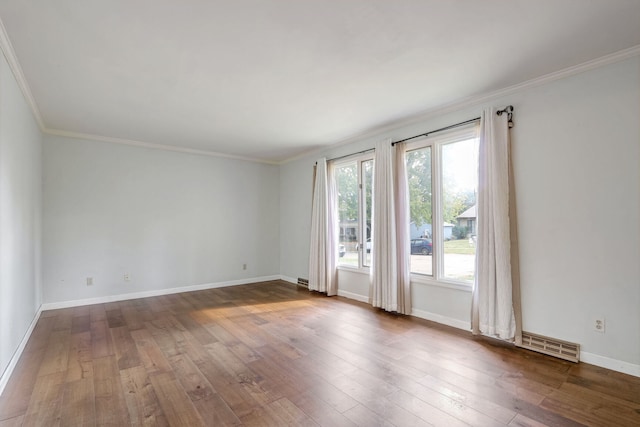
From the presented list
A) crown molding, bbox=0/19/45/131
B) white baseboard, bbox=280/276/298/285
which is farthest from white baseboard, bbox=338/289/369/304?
crown molding, bbox=0/19/45/131

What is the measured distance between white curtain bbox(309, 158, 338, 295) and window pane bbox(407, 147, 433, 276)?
161 centimetres

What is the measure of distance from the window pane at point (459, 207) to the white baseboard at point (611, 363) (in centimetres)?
116

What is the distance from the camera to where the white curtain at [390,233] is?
13.5ft

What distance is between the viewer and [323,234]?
17.9 feet

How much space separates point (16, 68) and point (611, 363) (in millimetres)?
5666

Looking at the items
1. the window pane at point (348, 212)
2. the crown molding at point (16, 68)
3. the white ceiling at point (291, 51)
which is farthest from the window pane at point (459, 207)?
the crown molding at point (16, 68)

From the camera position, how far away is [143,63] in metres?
2.63

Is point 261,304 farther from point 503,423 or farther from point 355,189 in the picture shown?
point 503,423

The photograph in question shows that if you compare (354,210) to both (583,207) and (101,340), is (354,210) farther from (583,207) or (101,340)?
(101,340)

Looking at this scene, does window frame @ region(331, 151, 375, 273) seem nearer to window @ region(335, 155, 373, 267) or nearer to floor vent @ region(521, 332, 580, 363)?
window @ region(335, 155, 373, 267)

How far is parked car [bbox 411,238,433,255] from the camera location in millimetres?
3959

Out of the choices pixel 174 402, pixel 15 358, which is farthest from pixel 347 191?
pixel 15 358

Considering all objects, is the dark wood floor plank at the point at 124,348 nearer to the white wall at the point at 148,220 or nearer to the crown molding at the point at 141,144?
the white wall at the point at 148,220

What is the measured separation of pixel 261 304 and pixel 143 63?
350 centimetres
